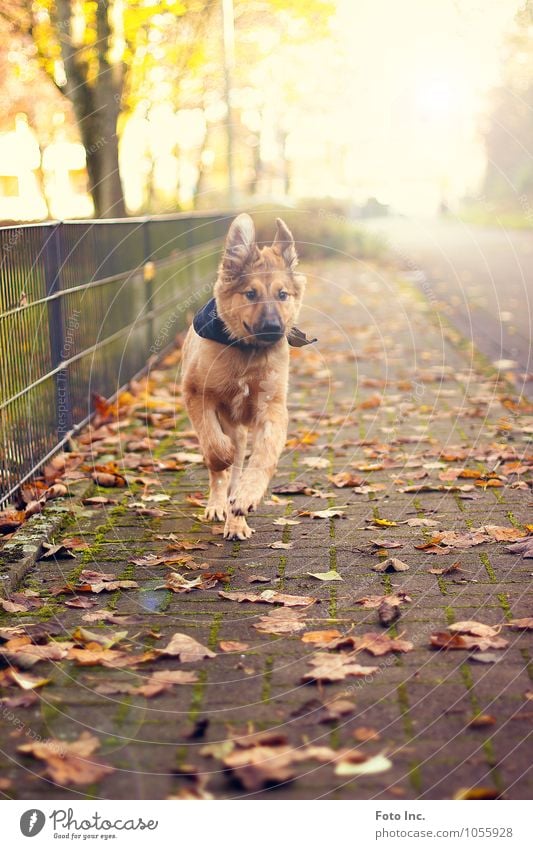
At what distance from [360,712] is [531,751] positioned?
62cm

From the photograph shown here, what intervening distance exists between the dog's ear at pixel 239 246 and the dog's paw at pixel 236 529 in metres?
1.46

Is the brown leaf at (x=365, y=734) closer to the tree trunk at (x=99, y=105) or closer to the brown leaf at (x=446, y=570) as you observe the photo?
the brown leaf at (x=446, y=570)

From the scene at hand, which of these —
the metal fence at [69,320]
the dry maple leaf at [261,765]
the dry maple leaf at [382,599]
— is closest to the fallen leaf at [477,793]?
the dry maple leaf at [261,765]

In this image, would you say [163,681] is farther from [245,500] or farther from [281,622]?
[245,500]

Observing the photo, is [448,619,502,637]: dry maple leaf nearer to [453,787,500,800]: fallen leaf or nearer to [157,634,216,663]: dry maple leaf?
[157,634,216,663]: dry maple leaf

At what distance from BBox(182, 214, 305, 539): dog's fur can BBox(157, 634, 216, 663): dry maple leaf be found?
135 centimetres

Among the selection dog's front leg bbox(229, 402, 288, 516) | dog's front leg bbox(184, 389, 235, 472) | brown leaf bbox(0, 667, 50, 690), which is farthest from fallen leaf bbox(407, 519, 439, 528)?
brown leaf bbox(0, 667, 50, 690)

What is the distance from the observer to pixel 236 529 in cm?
575

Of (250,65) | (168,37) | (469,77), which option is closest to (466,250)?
(250,65)

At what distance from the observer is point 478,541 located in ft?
18.1

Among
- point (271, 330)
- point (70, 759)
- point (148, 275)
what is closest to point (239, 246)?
point (271, 330)

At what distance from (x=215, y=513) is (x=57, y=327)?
242cm

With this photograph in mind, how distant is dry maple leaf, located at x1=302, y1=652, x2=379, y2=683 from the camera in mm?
3850
